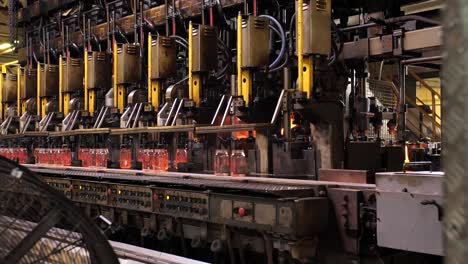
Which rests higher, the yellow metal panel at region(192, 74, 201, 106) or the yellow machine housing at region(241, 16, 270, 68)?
the yellow machine housing at region(241, 16, 270, 68)

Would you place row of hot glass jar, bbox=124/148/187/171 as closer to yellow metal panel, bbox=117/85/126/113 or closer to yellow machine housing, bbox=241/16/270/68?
yellow metal panel, bbox=117/85/126/113

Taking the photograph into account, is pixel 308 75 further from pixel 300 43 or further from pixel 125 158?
pixel 125 158

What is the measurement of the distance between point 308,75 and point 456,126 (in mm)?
2687

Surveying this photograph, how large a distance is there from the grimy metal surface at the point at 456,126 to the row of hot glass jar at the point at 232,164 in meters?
3.09

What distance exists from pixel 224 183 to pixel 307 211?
2.18 ft

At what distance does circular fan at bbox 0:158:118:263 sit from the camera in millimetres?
1436

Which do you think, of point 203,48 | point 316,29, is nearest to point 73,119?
point 203,48

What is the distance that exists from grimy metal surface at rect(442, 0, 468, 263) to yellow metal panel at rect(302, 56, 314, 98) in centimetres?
264

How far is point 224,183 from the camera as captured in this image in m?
3.31

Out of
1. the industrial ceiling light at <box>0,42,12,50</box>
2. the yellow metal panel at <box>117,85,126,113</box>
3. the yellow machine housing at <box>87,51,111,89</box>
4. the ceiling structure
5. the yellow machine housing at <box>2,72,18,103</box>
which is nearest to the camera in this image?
the yellow metal panel at <box>117,85,126,113</box>

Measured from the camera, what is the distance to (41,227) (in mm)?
1472

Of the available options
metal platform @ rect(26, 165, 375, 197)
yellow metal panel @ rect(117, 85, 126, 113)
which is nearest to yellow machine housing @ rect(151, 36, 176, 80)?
yellow metal panel @ rect(117, 85, 126, 113)

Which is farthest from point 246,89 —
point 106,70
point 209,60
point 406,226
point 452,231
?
point 452,231

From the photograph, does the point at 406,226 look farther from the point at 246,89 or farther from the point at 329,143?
the point at 246,89
